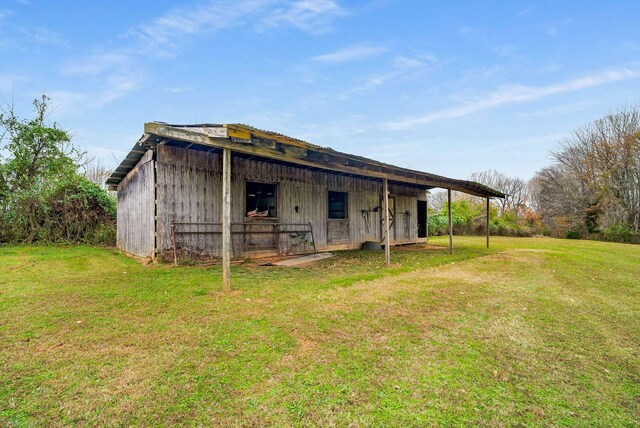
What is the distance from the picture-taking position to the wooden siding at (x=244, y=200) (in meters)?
7.07

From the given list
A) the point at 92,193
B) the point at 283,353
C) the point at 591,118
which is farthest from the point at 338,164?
the point at 591,118

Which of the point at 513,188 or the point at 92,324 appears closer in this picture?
the point at 92,324

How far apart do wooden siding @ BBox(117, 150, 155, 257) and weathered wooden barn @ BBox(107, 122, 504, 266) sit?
0.03 meters

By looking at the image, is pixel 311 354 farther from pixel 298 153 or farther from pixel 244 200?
pixel 244 200

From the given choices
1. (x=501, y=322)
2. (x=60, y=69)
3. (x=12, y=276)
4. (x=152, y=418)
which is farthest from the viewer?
(x=60, y=69)

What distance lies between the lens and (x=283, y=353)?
260 cm

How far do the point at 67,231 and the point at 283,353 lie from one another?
13189mm

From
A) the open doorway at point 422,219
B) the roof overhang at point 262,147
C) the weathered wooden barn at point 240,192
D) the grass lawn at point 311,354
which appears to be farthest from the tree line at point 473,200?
the grass lawn at point 311,354

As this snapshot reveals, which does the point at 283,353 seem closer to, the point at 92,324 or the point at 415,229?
the point at 92,324

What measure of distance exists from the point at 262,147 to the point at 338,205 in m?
6.30

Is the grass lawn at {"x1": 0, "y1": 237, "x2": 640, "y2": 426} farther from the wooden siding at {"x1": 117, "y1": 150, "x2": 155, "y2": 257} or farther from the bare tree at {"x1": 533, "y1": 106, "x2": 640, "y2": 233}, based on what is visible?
the bare tree at {"x1": 533, "y1": 106, "x2": 640, "y2": 233}

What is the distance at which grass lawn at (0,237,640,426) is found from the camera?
1840 millimetres

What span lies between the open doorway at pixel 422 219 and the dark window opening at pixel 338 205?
258 inches

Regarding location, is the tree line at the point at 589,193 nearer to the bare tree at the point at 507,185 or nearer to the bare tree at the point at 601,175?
the bare tree at the point at 601,175
